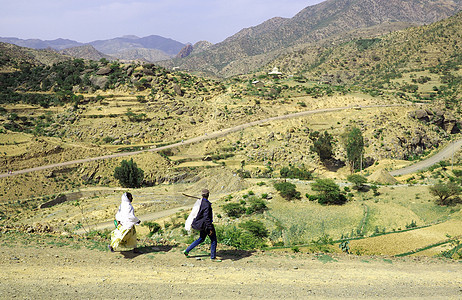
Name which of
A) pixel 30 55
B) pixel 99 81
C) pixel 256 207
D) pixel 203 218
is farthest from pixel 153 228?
pixel 30 55

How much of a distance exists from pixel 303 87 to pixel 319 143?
75.0 feet

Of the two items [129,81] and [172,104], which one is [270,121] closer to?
[172,104]

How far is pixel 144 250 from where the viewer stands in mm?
8844

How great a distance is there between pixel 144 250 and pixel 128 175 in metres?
28.6

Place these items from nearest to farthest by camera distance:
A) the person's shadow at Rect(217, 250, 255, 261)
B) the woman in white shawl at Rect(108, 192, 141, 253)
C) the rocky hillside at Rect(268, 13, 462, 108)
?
the woman in white shawl at Rect(108, 192, 141, 253), the person's shadow at Rect(217, 250, 255, 261), the rocky hillside at Rect(268, 13, 462, 108)

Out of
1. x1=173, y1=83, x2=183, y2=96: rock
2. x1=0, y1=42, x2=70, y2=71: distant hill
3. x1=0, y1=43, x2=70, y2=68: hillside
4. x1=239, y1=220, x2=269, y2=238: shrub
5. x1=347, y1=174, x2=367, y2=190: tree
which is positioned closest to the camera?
x1=239, y1=220, x2=269, y2=238: shrub

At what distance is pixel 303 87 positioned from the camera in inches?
2426

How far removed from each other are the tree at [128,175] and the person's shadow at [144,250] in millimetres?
28180

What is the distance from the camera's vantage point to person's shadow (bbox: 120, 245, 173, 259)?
8.38 m

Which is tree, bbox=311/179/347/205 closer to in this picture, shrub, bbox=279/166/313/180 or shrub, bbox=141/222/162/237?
shrub, bbox=279/166/313/180

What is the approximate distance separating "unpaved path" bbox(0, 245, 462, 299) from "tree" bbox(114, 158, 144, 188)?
89.4ft

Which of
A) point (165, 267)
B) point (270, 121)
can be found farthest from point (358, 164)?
point (165, 267)

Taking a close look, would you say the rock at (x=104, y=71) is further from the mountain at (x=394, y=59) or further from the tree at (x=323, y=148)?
the mountain at (x=394, y=59)

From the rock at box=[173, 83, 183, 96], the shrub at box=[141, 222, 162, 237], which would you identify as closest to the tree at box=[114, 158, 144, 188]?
the shrub at box=[141, 222, 162, 237]
